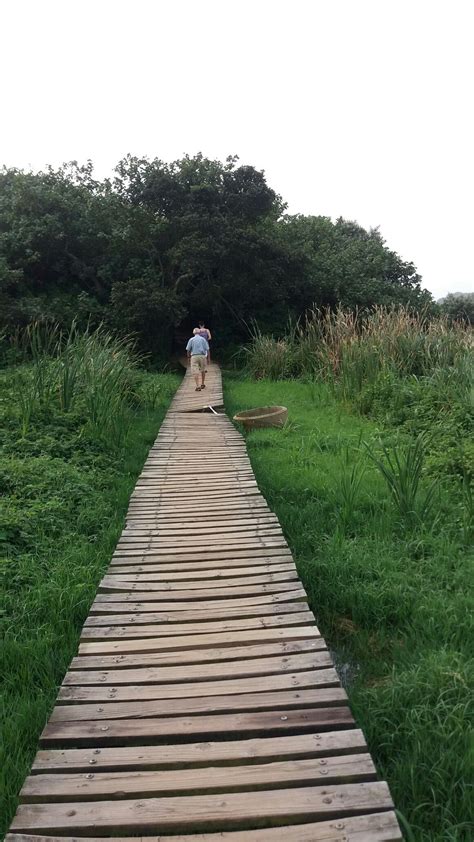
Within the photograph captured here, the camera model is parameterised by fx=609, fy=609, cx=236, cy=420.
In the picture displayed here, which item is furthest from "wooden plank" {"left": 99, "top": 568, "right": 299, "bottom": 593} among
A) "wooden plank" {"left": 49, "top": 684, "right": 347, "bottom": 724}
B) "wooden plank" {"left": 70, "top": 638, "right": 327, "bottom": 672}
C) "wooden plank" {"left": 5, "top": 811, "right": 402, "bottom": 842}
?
"wooden plank" {"left": 5, "top": 811, "right": 402, "bottom": 842}

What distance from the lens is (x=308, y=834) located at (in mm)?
1527

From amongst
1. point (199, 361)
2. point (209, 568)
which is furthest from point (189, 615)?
point (199, 361)

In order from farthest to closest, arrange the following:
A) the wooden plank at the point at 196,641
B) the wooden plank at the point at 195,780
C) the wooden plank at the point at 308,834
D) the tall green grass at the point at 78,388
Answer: the tall green grass at the point at 78,388 < the wooden plank at the point at 196,641 < the wooden plank at the point at 195,780 < the wooden plank at the point at 308,834

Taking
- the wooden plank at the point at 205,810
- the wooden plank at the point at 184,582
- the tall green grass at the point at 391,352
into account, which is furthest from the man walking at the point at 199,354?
the wooden plank at the point at 205,810

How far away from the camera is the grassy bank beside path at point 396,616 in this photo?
6.70ft

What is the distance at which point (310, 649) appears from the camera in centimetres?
237

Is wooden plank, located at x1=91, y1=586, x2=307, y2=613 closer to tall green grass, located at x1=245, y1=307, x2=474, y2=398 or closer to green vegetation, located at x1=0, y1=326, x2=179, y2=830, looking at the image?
green vegetation, located at x1=0, y1=326, x2=179, y2=830

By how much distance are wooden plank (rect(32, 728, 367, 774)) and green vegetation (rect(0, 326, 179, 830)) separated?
316 millimetres

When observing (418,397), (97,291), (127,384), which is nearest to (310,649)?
(418,397)

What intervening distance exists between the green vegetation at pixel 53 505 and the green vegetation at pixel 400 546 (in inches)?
50.0

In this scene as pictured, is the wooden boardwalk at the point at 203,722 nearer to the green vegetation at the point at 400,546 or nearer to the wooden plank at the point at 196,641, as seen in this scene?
the wooden plank at the point at 196,641

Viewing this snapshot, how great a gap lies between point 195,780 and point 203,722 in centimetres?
27

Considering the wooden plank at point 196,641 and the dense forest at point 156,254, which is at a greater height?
the dense forest at point 156,254

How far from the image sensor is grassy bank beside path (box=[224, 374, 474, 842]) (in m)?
2.04
